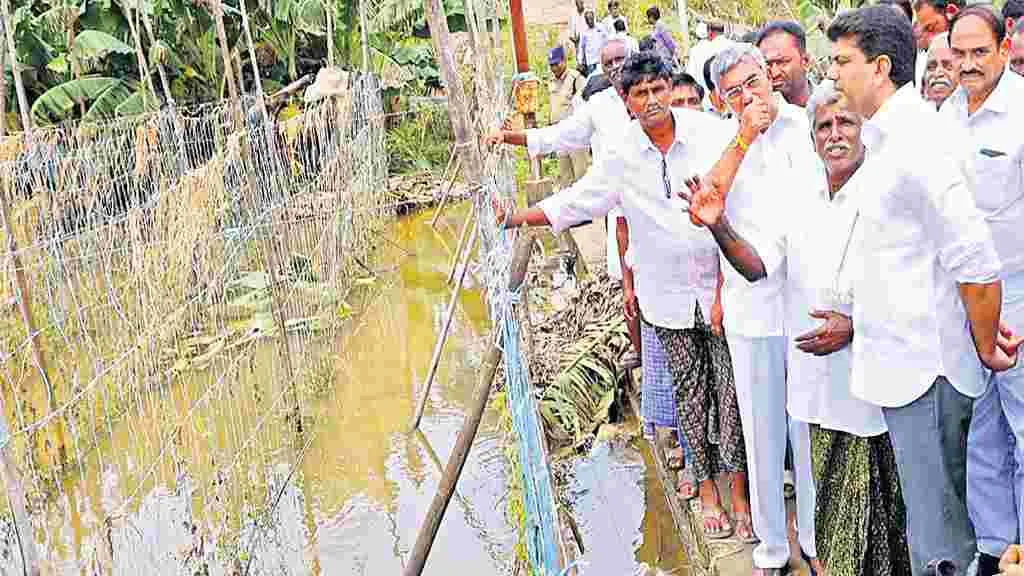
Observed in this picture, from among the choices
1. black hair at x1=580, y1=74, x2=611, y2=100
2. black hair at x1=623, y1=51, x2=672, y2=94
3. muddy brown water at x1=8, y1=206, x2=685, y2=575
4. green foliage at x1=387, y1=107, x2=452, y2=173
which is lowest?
muddy brown water at x1=8, y1=206, x2=685, y2=575

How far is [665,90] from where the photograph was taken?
3152 millimetres

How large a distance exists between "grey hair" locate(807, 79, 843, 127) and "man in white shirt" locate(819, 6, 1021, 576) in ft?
0.14

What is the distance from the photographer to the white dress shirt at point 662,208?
323 centimetres

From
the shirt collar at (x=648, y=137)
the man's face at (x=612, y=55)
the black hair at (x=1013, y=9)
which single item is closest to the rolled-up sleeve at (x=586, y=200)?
the shirt collar at (x=648, y=137)

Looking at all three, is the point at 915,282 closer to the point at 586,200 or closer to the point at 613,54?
the point at 586,200

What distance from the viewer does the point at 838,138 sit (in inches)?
99.0

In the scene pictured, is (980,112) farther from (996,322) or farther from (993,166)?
(996,322)

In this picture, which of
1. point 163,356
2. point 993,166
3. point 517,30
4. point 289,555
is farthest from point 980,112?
point 163,356

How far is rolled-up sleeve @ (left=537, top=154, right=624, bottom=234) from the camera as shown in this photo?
3.34 metres

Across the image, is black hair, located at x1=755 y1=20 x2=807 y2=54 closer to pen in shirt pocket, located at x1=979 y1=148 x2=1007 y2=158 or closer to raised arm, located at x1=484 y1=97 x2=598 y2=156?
pen in shirt pocket, located at x1=979 y1=148 x2=1007 y2=158

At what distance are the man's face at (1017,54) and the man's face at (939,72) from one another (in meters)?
0.23

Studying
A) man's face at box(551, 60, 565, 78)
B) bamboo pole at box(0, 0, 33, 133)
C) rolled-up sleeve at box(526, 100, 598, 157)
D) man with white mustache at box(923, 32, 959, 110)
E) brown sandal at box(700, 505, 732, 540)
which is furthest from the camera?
man's face at box(551, 60, 565, 78)

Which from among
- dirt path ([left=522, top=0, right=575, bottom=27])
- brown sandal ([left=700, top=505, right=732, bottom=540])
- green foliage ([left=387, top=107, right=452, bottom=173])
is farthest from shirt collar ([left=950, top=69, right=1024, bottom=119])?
dirt path ([left=522, top=0, right=575, bottom=27])

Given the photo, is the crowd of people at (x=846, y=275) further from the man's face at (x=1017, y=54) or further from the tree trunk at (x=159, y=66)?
the tree trunk at (x=159, y=66)
